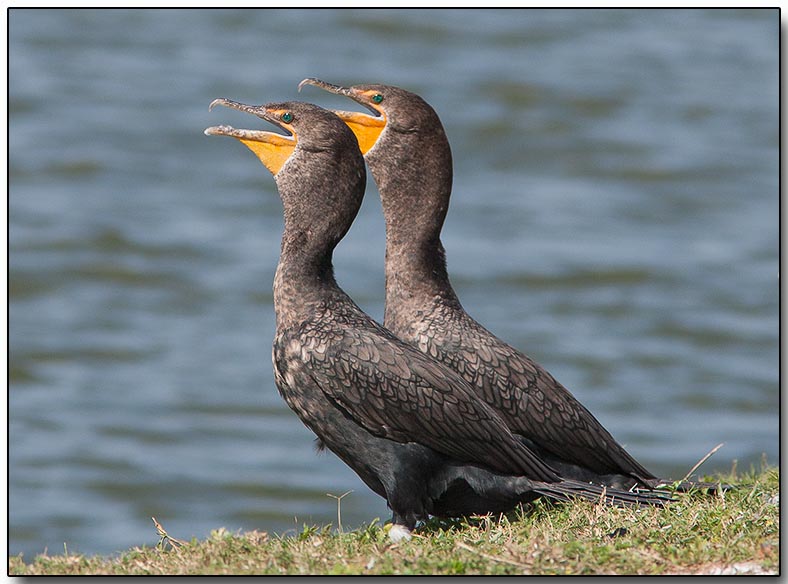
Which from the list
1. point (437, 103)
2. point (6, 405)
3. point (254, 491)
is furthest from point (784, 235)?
point (437, 103)

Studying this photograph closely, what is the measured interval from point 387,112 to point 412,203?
1.53 feet

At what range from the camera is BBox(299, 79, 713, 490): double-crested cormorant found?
21.0 ft

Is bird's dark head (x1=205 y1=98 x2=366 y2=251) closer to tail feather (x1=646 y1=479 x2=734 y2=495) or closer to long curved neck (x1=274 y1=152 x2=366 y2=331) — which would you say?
long curved neck (x1=274 y1=152 x2=366 y2=331)

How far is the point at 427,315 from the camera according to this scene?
22.0 feet

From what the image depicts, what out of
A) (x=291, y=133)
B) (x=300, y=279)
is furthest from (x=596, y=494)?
(x=291, y=133)

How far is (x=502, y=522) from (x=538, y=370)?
2.88 feet

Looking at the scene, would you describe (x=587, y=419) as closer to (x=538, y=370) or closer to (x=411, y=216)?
(x=538, y=370)

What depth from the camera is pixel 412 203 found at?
6969mm

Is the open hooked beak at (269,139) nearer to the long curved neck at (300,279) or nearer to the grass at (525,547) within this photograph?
the long curved neck at (300,279)

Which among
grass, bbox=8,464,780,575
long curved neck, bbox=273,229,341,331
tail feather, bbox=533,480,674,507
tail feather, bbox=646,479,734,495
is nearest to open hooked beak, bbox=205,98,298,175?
long curved neck, bbox=273,229,341,331

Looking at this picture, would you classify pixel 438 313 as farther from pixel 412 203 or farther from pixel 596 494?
pixel 596 494

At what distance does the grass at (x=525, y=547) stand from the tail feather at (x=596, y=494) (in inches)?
2.3

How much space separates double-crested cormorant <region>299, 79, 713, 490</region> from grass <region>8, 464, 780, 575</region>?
16.1 inches

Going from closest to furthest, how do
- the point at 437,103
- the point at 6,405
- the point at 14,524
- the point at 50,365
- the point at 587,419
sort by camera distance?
1. the point at 6,405
2. the point at 587,419
3. the point at 14,524
4. the point at 50,365
5. the point at 437,103
